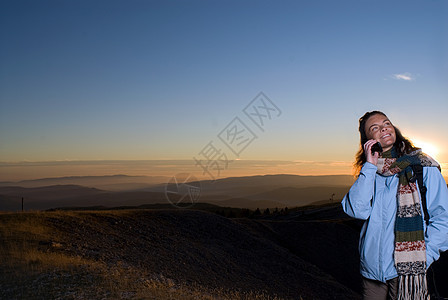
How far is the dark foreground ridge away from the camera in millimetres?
9422

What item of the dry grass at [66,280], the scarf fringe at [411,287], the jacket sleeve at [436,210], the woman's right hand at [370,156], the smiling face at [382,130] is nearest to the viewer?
the jacket sleeve at [436,210]

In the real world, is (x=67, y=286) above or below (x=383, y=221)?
below

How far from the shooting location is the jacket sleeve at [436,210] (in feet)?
9.15

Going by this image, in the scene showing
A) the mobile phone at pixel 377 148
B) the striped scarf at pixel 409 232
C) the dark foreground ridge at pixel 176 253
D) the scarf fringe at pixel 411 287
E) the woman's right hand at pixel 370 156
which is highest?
the mobile phone at pixel 377 148

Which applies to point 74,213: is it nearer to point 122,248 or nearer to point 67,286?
point 122,248

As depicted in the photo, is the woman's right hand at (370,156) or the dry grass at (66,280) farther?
the dry grass at (66,280)

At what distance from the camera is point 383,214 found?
3.10 meters

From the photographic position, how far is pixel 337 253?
25734mm

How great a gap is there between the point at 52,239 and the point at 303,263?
14.0 m

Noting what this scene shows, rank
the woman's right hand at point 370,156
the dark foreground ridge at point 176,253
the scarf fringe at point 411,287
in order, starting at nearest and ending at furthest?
the scarf fringe at point 411,287, the woman's right hand at point 370,156, the dark foreground ridge at point 176,253

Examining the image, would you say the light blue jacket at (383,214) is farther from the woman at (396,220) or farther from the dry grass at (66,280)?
the dry grass at (66,280)

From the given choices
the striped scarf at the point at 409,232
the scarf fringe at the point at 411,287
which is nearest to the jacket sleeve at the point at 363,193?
the striped scarf at the point at 409,232

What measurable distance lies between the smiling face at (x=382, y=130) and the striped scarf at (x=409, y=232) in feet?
0.72

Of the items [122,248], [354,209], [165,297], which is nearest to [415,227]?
[354,209]
